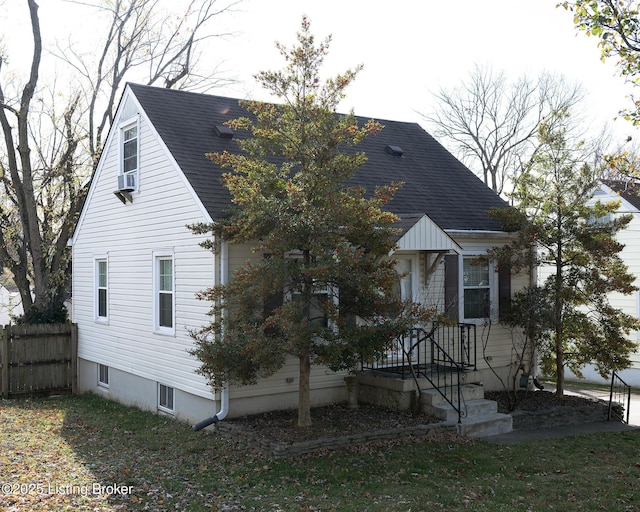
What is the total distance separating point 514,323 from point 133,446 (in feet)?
25.6

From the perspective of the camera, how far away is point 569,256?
1277cm

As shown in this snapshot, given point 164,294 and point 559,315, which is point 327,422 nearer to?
point 164,294

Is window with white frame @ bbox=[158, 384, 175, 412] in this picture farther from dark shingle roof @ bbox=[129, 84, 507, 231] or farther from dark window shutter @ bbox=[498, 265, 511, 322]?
dark window shutter @ bbox=[498, 265, 511, 322]

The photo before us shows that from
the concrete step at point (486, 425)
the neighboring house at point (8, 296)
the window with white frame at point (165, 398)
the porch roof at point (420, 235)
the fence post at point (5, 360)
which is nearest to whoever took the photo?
the concrete step at point (486, 425)

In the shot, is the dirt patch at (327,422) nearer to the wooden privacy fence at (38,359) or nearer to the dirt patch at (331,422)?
the dirt patch at (331,422)

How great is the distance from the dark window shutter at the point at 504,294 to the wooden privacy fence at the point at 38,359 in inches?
409

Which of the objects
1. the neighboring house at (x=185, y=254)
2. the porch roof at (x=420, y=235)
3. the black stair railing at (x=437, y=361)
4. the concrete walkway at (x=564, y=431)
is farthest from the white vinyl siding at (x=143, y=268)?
the concrete walkway at (x=564, y=431)

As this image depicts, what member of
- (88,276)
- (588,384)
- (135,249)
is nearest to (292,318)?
(135,249)

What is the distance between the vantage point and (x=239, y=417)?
10.9 m

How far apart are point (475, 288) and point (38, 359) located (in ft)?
34.6

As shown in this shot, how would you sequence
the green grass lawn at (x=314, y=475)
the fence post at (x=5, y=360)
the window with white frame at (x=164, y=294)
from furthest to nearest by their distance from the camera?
1. the fence post at (x=5, y=360)
2. the window with white frame at (x=164, y=294)
3. the green grass lawn at (x=314, y=475)

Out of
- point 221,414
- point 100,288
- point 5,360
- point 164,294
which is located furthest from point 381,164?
point 5,360

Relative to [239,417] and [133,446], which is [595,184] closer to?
[239,417]

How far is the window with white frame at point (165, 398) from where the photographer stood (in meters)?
12.6
